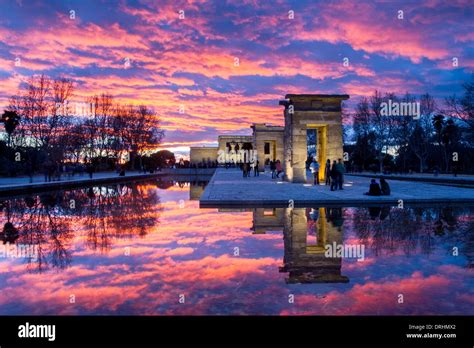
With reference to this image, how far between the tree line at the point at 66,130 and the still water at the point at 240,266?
73.4ft

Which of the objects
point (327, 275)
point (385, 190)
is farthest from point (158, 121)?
point (327, 275)

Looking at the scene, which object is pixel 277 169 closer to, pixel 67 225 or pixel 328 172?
pixel 328 172

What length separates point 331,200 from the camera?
44.5ft

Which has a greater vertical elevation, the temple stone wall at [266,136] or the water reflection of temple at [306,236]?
the temple stone wall at [266,136]

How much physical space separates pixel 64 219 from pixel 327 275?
909cm

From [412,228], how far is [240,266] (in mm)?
5492

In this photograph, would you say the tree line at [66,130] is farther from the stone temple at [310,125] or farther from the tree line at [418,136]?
the tree line at [418,136]

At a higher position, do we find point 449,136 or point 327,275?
point 449,136

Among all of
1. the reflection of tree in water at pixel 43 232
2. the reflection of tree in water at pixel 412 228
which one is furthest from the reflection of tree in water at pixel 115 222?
the reflection of tree in water at pixel 412 228

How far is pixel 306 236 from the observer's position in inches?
313

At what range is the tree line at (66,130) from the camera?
31.1 meters

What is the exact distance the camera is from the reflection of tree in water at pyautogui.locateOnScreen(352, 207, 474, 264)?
7170mm
